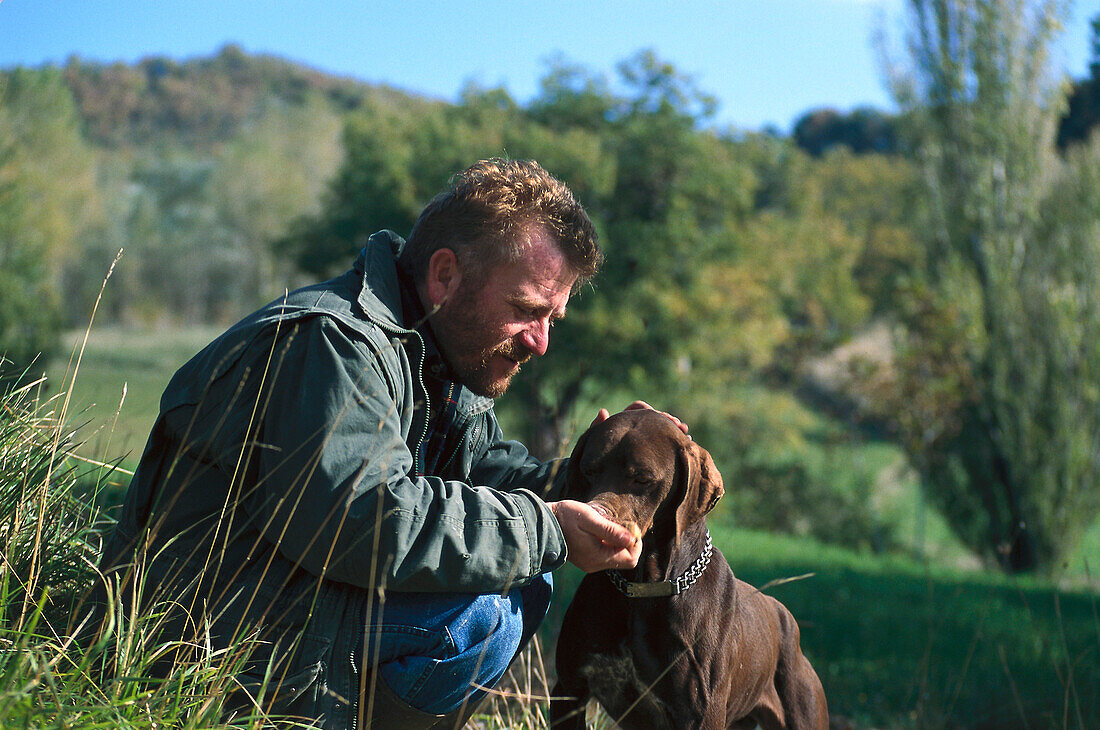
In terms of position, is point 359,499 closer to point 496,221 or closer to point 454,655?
point 454,655

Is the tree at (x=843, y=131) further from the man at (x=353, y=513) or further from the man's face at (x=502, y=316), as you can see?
the man at (x=353, y=513)

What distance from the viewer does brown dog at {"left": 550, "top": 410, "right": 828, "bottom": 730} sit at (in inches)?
104

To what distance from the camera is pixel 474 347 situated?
270 centimetres

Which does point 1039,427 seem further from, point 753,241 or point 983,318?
point 753,241

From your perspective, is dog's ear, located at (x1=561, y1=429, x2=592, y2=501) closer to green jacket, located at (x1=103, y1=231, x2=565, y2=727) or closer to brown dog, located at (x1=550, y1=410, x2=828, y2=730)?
brown dog, located at (x1=550, y1=410, x2=828, y2=730)

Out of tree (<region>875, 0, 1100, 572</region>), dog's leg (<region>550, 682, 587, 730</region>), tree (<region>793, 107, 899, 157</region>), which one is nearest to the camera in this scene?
dog's leg (<region>550, 682, 587, 730</region>)

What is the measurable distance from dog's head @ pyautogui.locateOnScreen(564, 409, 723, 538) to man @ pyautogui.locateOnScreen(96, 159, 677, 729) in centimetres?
19

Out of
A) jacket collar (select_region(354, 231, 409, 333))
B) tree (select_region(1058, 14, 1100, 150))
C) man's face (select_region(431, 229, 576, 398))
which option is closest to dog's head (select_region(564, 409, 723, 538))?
man's face (select_region(431, 229, 576, 398))

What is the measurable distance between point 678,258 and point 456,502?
58.1 feet

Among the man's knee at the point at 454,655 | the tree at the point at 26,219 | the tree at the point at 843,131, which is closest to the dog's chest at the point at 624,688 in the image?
the man's knee at the point at 454,655

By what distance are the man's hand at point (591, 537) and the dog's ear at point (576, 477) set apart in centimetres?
42

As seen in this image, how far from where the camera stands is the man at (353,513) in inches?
82.8

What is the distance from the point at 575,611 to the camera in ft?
9.42

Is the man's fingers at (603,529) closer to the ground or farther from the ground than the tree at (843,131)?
closer to the ground
